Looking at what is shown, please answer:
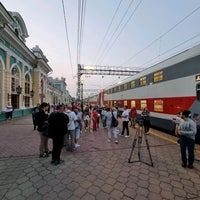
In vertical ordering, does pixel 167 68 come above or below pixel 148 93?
above

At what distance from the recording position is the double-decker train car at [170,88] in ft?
22.3

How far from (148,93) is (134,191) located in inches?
331

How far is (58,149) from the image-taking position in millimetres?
4430

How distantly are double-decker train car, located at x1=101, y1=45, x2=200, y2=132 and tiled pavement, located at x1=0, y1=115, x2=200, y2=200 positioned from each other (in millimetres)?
2932

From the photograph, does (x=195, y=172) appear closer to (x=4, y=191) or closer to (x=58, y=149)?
(x=58, y=149)

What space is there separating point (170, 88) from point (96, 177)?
6.70 m

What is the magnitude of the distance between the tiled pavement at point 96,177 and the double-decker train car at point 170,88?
2.93 metres

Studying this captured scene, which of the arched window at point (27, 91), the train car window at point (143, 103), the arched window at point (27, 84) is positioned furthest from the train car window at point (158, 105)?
the arched window at point (27, 84)

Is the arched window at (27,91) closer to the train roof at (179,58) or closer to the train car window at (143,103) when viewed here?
the train car window at (143,103)

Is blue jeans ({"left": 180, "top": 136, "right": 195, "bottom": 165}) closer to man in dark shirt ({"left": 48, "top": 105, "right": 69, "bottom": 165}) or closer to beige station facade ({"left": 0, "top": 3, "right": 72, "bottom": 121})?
man in dark shirt ({"left": 48, "top": 105, "right": 69, "bottom": 165})

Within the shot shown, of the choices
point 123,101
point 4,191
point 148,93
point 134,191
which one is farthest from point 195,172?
point 123,101

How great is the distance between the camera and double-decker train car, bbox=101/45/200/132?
22.3 feet

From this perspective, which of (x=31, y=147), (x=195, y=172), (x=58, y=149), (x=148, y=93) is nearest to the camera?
(x=195, y=172)

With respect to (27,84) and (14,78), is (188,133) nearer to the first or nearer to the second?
(14,78)
